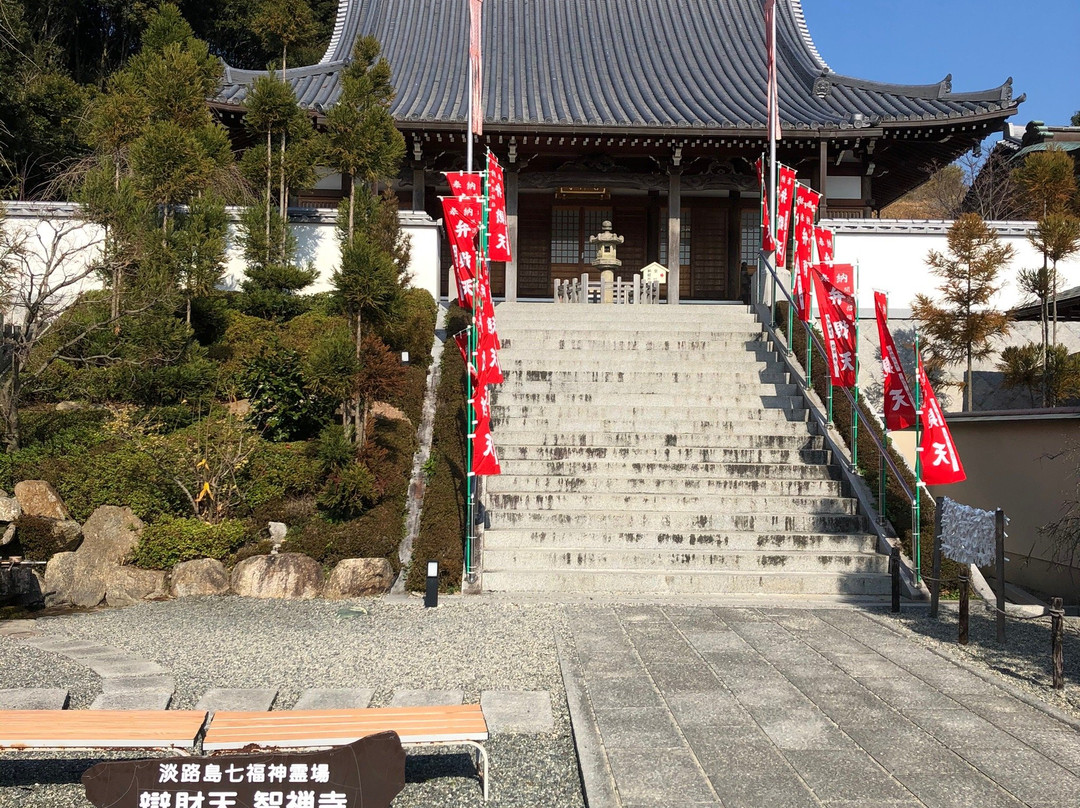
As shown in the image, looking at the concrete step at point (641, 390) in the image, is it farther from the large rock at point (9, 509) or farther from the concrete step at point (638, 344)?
the large rock at point (9, 509)

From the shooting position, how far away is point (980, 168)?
2859 centimetres

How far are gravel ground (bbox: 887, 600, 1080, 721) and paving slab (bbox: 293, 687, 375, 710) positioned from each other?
3972 mm

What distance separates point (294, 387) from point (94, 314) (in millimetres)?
2748

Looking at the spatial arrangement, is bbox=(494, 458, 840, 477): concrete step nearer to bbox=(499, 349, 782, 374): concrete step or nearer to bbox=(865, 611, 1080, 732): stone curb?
bbox=(499, 349, 782, 374): concrete step

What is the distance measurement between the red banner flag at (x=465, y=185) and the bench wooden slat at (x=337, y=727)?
7.62 meters

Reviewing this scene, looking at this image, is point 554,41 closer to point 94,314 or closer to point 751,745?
point 94,314

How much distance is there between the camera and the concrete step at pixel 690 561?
9.05 meters

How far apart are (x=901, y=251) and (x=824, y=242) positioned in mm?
1854

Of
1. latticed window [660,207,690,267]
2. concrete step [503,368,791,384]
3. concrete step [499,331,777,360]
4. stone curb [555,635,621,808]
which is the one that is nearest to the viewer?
stone curb [555,635,621,808]

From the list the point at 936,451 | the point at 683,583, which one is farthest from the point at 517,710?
the point at 936,451

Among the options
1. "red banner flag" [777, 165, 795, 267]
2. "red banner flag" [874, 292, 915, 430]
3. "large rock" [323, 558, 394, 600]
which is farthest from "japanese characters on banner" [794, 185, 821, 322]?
"large rock" [323, 558, 394, 600]

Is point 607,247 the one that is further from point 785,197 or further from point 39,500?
point 39,500

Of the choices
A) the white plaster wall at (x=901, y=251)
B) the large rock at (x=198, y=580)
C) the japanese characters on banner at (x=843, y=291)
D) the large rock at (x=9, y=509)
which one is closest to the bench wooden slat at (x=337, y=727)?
the large rock at (x=198, y=580)

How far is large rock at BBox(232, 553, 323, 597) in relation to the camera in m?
8.77
